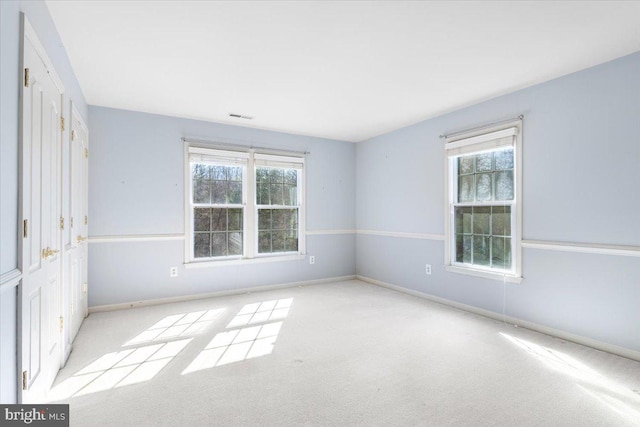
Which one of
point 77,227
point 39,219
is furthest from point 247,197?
point 39,219

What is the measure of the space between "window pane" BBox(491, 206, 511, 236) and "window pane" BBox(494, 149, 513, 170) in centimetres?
46

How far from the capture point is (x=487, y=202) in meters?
3.87

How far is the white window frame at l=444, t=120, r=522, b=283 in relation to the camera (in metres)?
3.51

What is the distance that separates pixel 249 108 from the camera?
164 inches

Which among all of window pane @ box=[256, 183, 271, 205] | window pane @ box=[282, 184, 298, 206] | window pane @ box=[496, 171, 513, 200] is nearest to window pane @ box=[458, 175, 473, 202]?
window pane @ box=[496, 171, 513, 200]

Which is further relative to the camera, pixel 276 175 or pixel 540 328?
pixel 276 175

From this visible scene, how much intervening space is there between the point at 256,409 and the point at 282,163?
381cm

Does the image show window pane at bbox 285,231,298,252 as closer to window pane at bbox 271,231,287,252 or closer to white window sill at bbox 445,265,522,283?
window pane at bbox 271,231,287,252

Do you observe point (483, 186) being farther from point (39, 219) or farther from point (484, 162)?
point (39, 219)

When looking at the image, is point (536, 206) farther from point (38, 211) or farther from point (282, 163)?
point (38, 211)

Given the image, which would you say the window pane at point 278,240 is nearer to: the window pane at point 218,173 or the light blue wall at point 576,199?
the window pane at point 218,173

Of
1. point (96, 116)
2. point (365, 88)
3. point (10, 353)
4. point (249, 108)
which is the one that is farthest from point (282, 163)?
point (10, 353)

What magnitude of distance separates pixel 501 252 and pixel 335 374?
7.98ft

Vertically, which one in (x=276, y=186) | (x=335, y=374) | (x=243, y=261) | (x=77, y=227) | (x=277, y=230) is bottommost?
(x=335, y=374)
